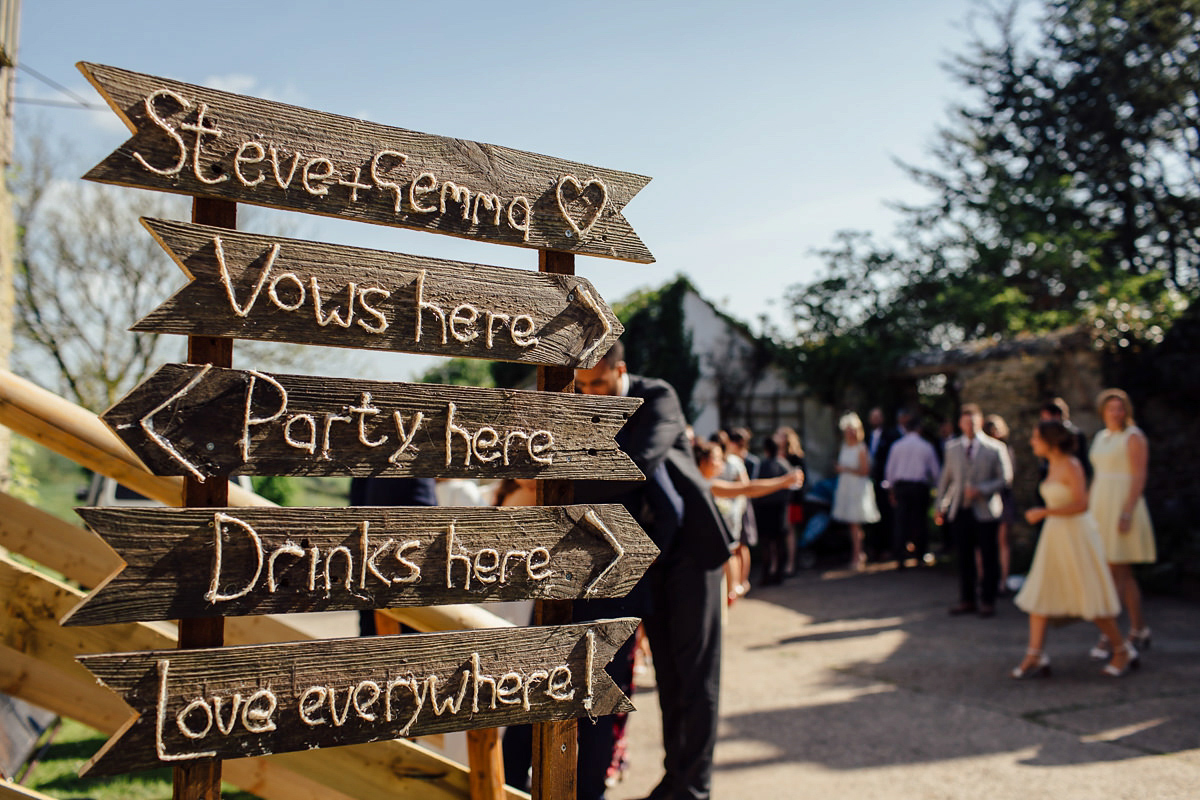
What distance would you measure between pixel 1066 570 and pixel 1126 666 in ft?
2.67

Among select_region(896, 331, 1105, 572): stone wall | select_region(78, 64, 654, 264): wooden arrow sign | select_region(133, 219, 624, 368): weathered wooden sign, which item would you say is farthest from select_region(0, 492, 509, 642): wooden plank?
select_region(896, 331, 1105, 572): stone wall

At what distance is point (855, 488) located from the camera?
11.0 meters

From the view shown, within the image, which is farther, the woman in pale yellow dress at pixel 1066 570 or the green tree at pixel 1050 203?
the green tree at pixel 1050 203

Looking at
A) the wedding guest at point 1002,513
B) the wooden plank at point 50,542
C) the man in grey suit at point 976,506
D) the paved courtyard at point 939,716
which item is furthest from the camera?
the wedding guest at point 1002,513

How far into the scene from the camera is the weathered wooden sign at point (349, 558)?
1.68 meters

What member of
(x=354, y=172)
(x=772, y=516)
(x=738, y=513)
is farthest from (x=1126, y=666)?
(x=354, y=172)

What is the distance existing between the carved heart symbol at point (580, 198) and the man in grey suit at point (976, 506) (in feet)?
22.3

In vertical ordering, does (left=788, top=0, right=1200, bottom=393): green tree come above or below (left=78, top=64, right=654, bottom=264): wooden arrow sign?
above

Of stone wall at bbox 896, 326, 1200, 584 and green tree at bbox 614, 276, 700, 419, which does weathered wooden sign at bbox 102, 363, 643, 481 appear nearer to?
stone wall at bbox 896, 326, 1200, 584

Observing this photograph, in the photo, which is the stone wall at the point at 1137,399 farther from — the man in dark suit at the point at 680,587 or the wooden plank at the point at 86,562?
the wooden plank at the point at 86,562

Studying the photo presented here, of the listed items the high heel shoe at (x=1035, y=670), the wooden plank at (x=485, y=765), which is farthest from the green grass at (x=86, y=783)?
the high heel shoe at (x=1035, y=670)

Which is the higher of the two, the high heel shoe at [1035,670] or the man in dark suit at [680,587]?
the man in dark suit at [680,587]

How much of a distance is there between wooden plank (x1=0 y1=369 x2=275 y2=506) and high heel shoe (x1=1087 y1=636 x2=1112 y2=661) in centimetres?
624

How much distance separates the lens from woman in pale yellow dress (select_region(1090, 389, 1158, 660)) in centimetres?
630
